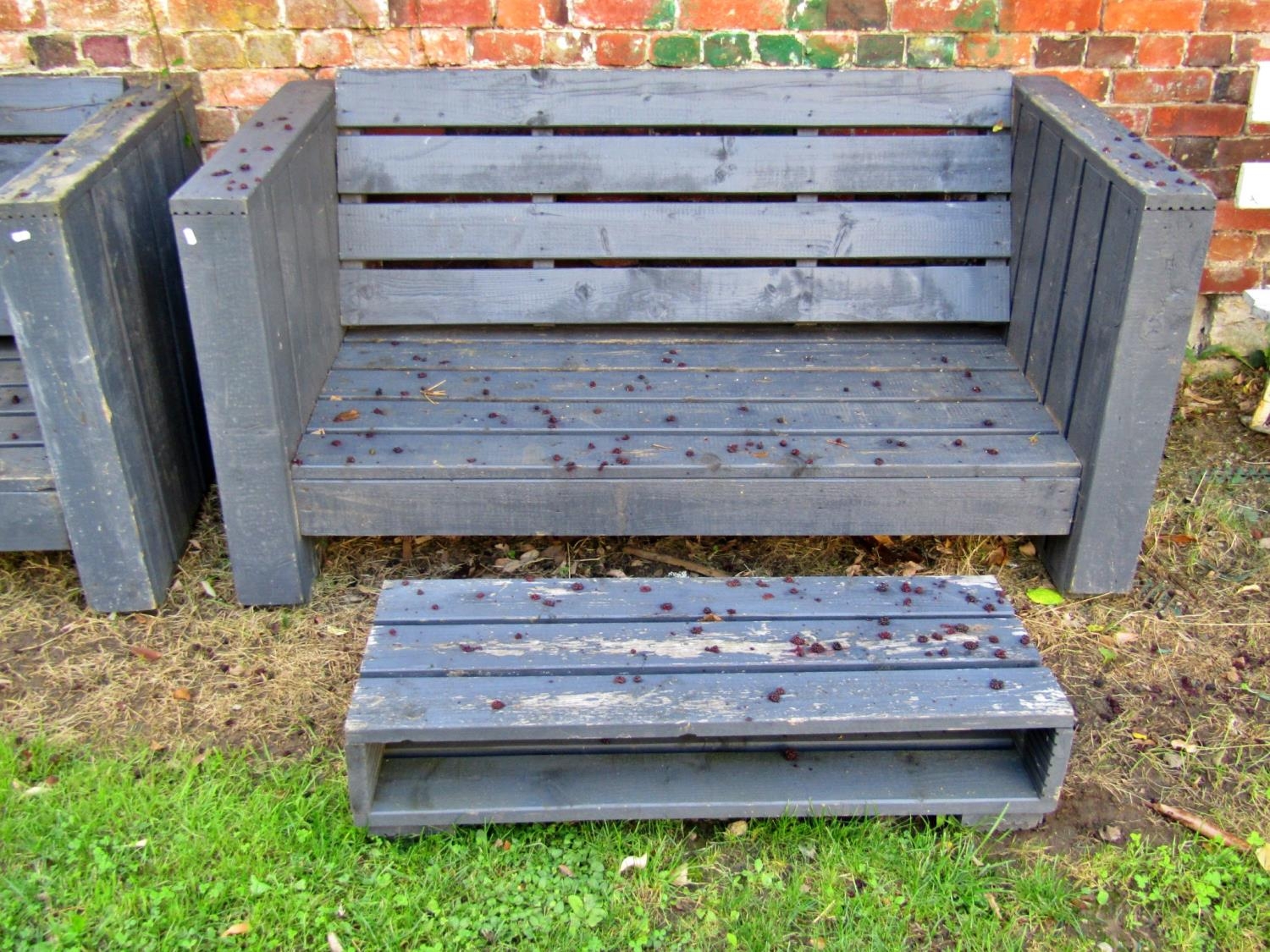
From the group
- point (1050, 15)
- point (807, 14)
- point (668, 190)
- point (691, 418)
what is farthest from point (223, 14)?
point (1050, 15)

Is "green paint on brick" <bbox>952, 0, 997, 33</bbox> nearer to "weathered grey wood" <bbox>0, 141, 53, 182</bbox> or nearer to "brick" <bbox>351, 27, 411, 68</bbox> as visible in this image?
"brick" <bbox>351, 27, 411, 68</bbox>

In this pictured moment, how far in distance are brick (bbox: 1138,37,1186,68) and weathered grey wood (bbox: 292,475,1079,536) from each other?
1.45 m

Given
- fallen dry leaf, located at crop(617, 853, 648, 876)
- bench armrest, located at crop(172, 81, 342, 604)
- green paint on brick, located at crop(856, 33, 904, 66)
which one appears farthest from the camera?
green paint on brick, located at crop(856, 33, 904, 66)

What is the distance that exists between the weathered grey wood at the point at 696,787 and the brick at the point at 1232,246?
7.15 feet

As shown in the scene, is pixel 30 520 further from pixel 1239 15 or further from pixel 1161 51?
pixel 1239 15

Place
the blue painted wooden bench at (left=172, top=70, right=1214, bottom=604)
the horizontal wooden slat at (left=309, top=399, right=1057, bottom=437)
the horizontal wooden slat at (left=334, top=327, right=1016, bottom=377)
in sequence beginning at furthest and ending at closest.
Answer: the horizontal wooden slat at (left=334, top=327, right=1016, bottom=377) → the horizontal wooden slat at (left=309, top=399, right=1057, bottom=437) → the blue painted wooden bench at (left=172, top=70, right=1214, bottom=604)

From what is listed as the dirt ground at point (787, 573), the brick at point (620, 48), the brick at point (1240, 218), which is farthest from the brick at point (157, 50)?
the brick at point (1240, 218)

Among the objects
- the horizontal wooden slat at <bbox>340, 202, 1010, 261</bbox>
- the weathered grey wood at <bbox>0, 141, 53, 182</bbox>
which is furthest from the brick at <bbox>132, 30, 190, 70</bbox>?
the horizontal wooden slat at <bbox>340, 202, 1010, 261</bbox>

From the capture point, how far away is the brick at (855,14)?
3232 millimetres

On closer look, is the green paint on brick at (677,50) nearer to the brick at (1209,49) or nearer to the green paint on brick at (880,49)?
the green paint on brick at (880,49)

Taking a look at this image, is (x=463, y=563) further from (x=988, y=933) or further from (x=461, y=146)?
(x=988, y=933)

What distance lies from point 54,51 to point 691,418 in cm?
209

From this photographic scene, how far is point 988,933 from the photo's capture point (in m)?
2.01

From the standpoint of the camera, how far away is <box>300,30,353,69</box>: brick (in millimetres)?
3223
